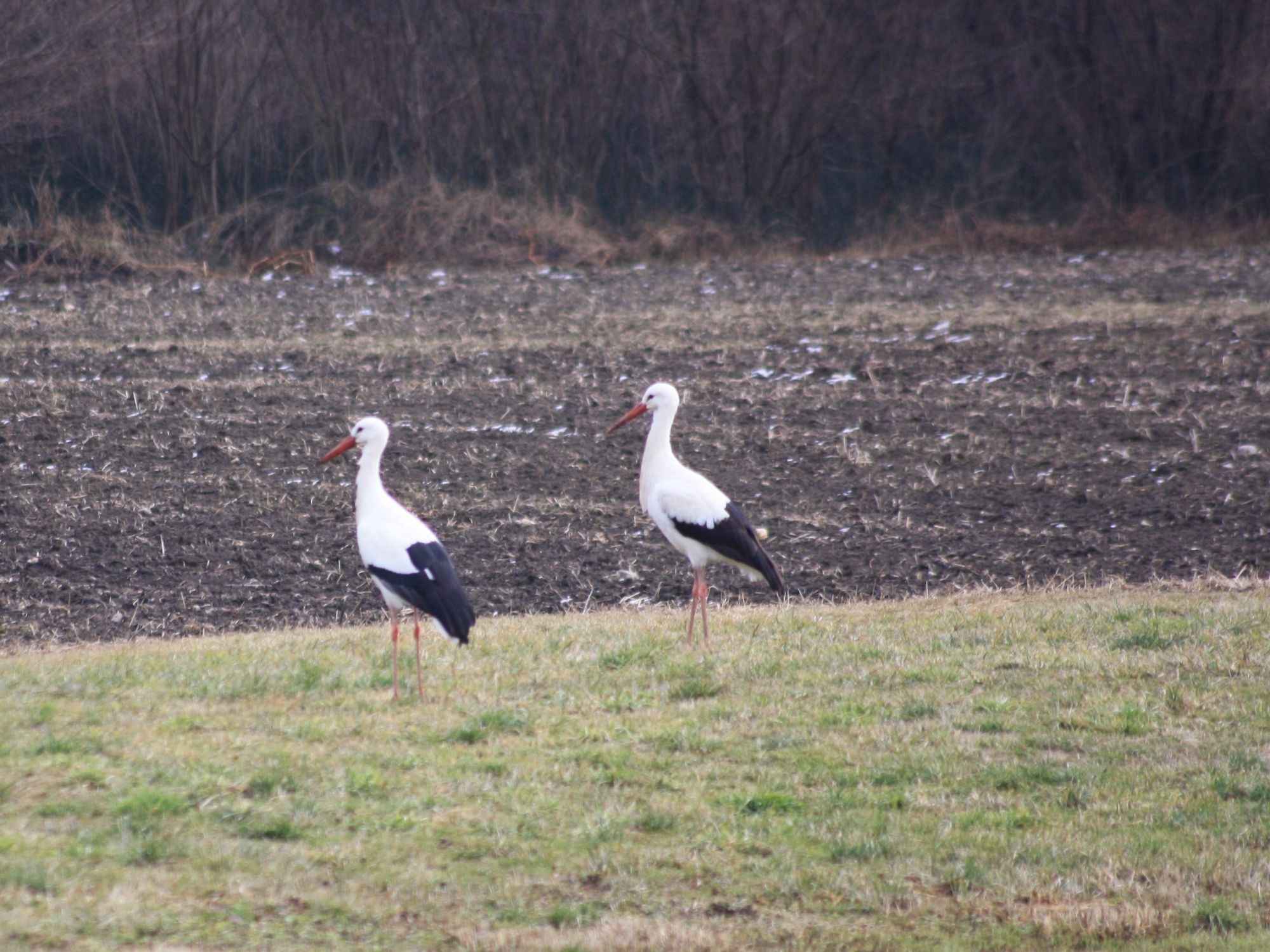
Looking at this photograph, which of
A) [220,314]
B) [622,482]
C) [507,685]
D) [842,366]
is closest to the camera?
[507,685]

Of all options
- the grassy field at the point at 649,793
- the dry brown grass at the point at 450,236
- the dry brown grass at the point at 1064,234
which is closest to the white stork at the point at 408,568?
the grassy field at the point at 649,793

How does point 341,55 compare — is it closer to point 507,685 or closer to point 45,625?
point 45,625

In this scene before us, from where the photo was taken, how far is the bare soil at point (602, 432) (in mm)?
9875

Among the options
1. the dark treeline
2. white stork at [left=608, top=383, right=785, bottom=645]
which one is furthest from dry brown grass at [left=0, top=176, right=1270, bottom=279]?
white stork at [left=608, top=383, right=785, bottom=645]

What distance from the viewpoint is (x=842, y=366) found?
1616 cm

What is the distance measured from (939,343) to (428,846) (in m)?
13.0

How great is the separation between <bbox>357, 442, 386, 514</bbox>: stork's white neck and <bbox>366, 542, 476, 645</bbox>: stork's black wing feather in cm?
60

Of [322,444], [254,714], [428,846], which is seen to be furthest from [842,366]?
[428,846]

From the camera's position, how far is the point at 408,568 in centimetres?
700

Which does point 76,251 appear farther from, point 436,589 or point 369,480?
point 436,589

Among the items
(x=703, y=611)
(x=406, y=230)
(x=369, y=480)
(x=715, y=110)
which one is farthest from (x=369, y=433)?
(x=715, y=110)

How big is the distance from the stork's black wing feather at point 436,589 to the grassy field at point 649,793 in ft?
1.16

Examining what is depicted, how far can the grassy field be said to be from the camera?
456 centimetres

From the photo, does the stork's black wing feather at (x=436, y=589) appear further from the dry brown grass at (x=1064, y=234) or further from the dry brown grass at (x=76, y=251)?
the dry brown grass at (x=1064, y=234)
